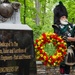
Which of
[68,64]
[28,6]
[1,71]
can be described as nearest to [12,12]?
[1,71]

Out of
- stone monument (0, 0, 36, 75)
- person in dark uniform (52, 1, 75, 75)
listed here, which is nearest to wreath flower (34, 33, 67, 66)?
person in dark uniform (52, 1, 75, 75)

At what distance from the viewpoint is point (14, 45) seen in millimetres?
8742

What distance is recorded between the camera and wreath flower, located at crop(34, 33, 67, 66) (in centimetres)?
984

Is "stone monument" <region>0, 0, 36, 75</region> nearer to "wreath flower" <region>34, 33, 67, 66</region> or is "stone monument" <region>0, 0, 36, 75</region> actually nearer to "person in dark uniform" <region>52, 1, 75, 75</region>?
"wreath flower" <region>34, 33, 67, 66</region>

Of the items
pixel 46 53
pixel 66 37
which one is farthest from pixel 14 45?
pixel 66 37

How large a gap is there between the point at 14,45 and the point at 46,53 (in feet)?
4.95

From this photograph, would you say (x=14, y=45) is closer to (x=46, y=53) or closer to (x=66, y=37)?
(x=46, y=53)

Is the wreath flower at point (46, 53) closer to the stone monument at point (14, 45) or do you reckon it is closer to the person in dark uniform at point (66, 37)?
the person in dark uniform at point (66, 37)

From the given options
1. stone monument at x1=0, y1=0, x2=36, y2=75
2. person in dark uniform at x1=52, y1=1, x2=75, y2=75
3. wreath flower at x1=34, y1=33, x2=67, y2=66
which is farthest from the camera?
person in dark uniform at x1=52, y1=1, x2=75, y2=75

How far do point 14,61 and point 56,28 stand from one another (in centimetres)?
204

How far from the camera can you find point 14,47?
8.74 m

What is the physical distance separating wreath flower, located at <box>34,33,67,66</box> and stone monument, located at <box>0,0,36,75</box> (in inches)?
33.9

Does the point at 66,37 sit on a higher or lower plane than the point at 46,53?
higher

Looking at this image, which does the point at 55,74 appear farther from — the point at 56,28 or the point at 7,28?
the point at 7,28
